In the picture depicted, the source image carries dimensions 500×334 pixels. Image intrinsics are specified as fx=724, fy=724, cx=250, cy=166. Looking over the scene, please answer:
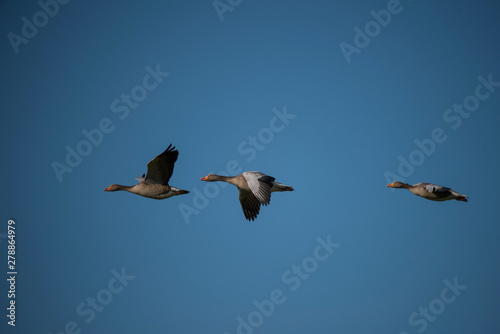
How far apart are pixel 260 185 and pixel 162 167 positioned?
11.6ft

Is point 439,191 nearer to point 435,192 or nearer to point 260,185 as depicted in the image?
point 435,192

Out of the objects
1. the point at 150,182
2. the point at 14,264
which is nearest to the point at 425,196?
the point at 150,182

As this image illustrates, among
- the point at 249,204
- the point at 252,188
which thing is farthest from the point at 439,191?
the point at 249,204

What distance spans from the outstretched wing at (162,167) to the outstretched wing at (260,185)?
103 inches

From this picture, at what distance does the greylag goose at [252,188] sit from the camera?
2461 centimetres

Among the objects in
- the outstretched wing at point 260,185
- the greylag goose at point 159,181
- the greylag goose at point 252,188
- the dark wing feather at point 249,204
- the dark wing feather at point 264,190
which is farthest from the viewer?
the dark wing feather at point 249,204

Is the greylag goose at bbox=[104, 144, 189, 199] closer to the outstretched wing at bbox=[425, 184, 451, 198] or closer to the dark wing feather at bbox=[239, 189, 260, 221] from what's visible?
the dark wing feather at bbox=[239, 189, 260, 221]

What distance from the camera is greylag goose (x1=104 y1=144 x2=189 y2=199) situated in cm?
2534

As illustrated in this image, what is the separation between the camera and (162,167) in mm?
25422

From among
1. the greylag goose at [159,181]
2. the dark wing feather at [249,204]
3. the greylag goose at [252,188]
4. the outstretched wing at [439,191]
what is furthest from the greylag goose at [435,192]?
the greylag goose at [159,181]

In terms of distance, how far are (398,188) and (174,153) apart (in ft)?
28.1

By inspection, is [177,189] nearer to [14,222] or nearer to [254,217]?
[254,217]

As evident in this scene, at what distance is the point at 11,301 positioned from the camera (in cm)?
2689

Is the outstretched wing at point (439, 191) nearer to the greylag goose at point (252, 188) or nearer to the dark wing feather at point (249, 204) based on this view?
the greylag goose at point (252, 188)
